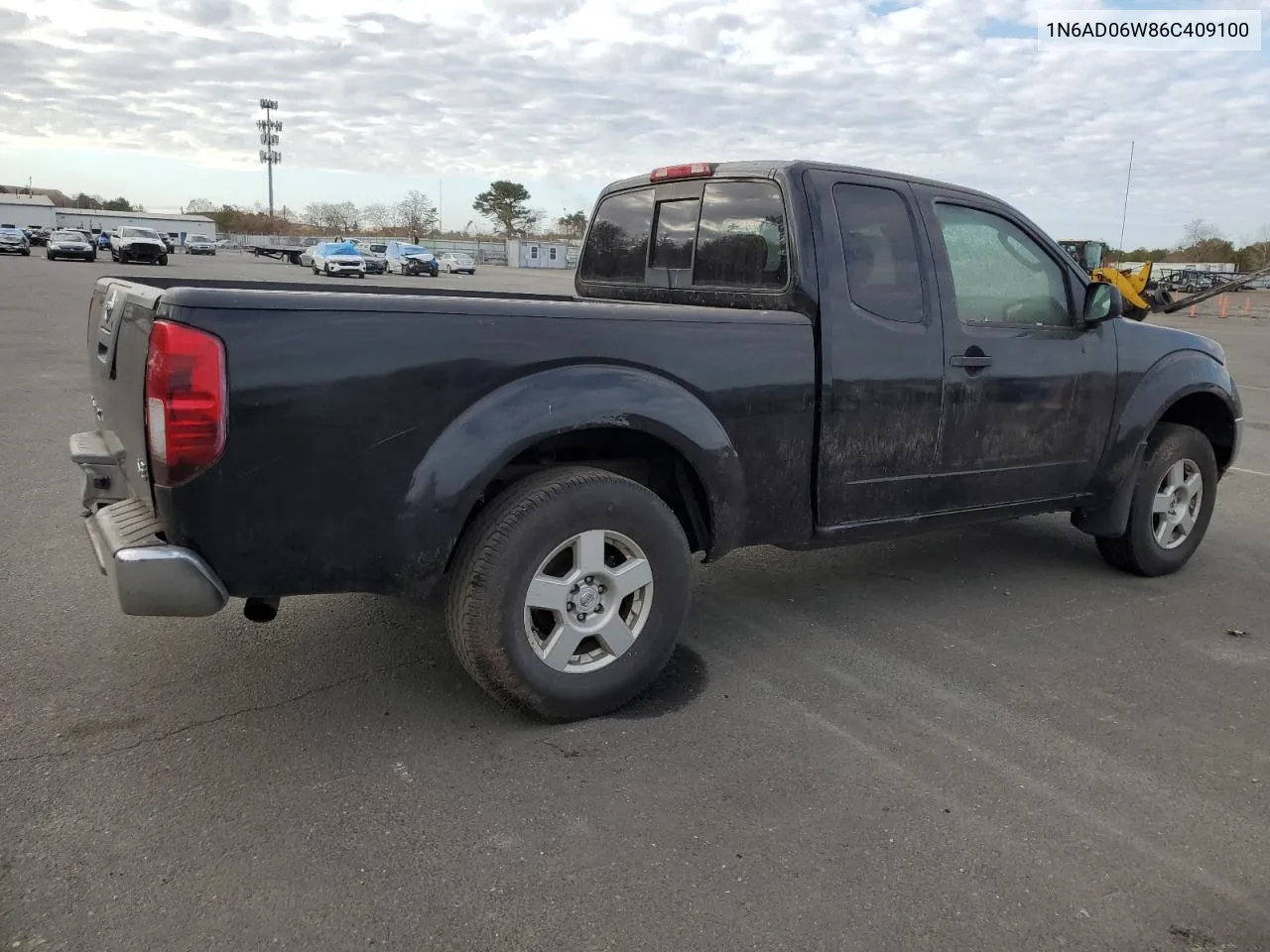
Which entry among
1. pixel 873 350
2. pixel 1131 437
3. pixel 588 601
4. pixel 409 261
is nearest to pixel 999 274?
pixel 873 350

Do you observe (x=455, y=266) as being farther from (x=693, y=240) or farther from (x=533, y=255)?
(x=693, y=240)

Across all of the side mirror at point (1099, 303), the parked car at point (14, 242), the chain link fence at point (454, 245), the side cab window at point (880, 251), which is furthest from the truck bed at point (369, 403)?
the chain link fence at point (454, 245)

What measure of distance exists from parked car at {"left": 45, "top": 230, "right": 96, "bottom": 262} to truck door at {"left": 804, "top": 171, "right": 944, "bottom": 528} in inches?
1941

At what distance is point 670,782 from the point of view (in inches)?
119

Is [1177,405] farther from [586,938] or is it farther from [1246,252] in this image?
[1246,252]

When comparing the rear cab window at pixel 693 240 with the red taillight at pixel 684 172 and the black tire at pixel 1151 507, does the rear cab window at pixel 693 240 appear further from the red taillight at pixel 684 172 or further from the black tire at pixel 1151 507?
the black tire at pixel 1151 507

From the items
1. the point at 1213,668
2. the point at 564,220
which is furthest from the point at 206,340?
the point at 564,220

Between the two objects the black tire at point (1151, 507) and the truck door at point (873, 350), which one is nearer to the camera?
the truck door at point (873, 350)

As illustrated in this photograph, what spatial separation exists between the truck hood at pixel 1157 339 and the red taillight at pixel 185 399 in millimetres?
4166

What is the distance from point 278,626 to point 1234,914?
3.42 m

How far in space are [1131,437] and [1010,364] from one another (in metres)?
1.02

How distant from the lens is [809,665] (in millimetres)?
3949

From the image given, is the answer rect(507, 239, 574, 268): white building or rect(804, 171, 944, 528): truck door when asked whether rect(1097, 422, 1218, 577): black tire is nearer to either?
rect(804, 171, 944, 528): truck door

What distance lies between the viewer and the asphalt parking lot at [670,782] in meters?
2.39
